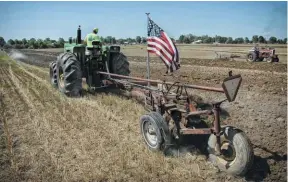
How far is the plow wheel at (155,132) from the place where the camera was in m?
4.59

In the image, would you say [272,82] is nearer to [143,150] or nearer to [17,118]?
[143,150]

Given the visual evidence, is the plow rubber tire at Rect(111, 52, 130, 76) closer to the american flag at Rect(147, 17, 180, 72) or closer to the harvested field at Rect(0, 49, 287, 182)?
the harvested field at Rect(0, 49, 287, 182)

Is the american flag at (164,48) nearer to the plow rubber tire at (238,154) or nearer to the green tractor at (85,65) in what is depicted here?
the plow rubber tire at (238,154)

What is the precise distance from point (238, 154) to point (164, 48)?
272 centimetres

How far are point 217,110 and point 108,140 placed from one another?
2.14 m

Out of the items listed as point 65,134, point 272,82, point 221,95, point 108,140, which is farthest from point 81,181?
point 272,82

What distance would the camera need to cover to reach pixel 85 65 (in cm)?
905

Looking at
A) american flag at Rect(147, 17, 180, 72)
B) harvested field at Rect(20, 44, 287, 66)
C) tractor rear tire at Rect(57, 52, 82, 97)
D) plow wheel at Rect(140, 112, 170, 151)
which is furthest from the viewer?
harvested field at Rect(20, 44, 287, 66)

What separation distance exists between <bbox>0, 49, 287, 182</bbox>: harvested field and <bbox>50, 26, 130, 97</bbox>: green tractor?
0.56m

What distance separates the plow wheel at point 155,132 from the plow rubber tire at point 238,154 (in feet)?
3.02

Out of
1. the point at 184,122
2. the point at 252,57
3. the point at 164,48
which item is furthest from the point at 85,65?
the point at 252,57

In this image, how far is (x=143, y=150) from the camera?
4.79 metres

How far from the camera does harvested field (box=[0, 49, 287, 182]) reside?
13.3ft

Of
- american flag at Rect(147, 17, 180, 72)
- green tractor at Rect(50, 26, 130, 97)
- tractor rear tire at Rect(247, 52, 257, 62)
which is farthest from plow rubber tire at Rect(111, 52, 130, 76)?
tractor rear tire at Rect(247, 52, 257, 62)
